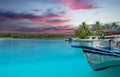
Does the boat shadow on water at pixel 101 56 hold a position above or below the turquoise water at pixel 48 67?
above

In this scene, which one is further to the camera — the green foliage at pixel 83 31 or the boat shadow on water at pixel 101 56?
the green foliage at pixel 83 31

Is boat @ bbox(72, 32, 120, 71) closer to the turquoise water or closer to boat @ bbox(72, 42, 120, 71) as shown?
boat @ bbox(72, 42, 120, 71)

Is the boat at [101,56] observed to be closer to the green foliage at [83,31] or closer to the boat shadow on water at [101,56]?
the boat shadow on water at [101,56]

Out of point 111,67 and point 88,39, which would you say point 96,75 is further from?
point 88,39

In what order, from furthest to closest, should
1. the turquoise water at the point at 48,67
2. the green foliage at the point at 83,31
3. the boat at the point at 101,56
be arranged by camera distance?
1. the green foliage at the point at 83,31
2. the turquoise water at the point at 48,67
3. the boat at the point at 101,56

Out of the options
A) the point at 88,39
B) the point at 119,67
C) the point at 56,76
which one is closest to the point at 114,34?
the point at 119,67

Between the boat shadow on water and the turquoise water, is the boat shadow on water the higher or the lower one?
the higher one

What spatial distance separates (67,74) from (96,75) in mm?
1452

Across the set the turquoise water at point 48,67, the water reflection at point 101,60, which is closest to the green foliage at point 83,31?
the turquoise water at point 48,67

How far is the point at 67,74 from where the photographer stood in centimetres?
1105

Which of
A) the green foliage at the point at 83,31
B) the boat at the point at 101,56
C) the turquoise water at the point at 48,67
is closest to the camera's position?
the boat at the point at 101,56

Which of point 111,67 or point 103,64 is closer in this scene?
point 103,64

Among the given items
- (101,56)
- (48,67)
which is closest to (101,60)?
(101,56)

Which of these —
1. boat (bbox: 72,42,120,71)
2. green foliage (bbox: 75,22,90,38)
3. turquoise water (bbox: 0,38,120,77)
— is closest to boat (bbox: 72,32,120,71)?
boat (bbox: 72,42,120,71)
